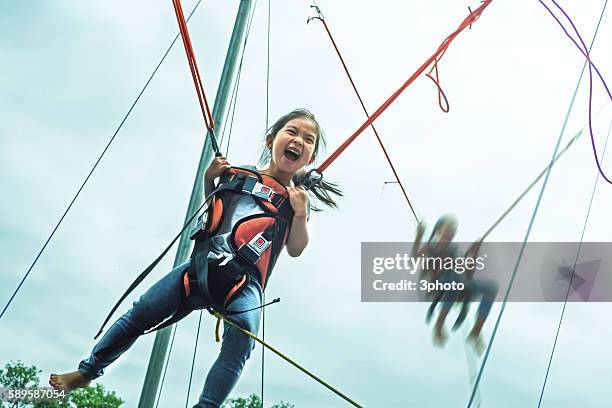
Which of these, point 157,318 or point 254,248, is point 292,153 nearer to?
point 254,248

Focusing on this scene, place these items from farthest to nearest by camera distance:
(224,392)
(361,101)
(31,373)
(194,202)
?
(31,373) → (361,101) → (194,202) → (224,392)

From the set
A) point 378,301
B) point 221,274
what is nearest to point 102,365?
point 221,274

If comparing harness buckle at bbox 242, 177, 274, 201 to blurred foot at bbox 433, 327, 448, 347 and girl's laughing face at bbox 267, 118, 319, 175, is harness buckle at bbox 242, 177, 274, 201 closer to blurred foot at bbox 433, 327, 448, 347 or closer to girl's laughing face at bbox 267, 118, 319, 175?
girl's laughing face at bbox 267, 118, 319, 175

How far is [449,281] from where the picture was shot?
2.23 m

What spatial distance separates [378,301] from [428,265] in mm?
227

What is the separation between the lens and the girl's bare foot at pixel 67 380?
187 centimetres

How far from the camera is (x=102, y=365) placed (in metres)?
1.91

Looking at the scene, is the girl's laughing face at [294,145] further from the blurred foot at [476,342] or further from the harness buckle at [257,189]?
the blurred foot at [476,342]

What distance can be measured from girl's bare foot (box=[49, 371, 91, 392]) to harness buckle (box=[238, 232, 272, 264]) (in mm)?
557

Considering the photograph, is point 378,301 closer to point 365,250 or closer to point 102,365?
point 365,250

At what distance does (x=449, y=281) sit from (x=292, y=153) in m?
0.66

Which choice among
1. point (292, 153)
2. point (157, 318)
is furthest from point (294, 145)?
point (157, 318)

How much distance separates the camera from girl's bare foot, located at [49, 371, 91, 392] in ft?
6.14

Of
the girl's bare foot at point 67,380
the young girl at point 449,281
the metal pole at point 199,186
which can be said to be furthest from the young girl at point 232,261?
the young girl at point 449,281
